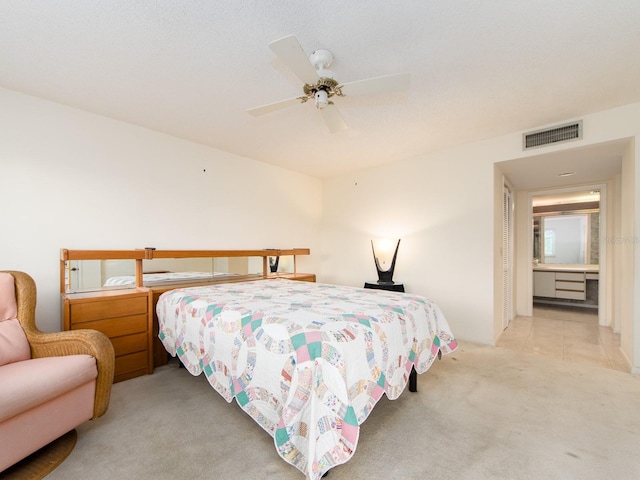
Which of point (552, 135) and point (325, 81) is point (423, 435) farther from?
point (552, 135)

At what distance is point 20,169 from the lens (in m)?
2.38

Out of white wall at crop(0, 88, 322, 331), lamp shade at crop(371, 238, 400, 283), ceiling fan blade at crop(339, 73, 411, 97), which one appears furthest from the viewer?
lamp shade at crop(371, 238, 400, 283)

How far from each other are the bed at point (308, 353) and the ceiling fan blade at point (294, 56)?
4.70 feet

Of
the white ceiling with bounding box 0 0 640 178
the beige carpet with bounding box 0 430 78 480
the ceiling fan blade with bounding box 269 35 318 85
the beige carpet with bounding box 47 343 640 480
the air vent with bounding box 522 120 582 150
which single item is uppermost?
the white ceiling with bounding box 0 0 640 178

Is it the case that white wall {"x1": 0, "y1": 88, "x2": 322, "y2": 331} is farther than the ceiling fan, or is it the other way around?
white wall {"x1": 0, "y1": 88, "x2": 322, "y2": 331}

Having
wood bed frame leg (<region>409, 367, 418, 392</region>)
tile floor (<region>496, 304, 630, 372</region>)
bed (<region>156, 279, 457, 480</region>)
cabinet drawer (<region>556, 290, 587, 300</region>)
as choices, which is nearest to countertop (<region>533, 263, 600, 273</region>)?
cabinet drawer (<region>556, 290, 587, 300</region>)

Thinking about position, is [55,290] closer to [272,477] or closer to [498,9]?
[272,477]

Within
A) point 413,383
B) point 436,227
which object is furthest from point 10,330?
point 436,227

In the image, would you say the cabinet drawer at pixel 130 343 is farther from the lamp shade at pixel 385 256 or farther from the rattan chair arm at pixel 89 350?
the lamp shade at pixel 385 256

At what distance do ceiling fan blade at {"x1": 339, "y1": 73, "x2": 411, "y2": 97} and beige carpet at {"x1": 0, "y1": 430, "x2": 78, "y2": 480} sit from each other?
8.69 ft

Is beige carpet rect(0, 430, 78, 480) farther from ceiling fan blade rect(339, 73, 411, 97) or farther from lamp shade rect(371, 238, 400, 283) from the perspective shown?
lamp shade rect(371, 238, 400, 283)

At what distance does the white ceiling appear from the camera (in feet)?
5.05

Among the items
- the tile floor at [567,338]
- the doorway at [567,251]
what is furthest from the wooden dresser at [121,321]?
the doorway at [567,251]

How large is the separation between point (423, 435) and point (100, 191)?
3.40 metres
